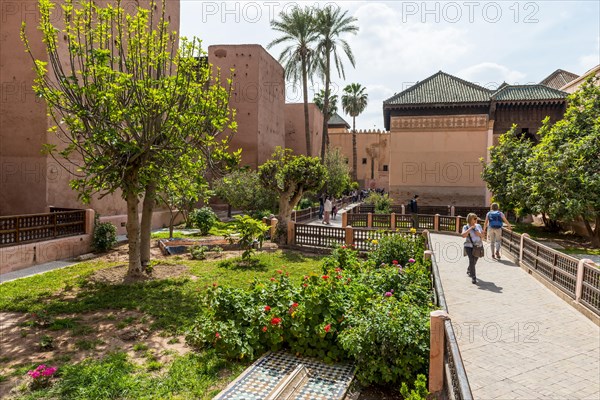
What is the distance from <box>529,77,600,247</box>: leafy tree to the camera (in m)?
14.7

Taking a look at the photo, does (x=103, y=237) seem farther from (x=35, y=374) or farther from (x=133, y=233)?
(x=35, y=374)

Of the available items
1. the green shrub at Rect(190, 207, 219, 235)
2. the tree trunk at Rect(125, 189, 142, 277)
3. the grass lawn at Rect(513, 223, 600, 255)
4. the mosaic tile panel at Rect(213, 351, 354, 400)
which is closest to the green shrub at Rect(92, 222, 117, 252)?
the tree trunk at Rect(125, 189, 142, 277)

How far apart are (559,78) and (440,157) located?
60.3 ft

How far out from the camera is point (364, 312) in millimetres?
5770

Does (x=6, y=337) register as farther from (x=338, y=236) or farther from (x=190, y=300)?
(x=338, y=236)

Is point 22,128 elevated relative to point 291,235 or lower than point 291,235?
elevated

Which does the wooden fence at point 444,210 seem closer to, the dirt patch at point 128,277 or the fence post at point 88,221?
the dirt patch at point 128,277

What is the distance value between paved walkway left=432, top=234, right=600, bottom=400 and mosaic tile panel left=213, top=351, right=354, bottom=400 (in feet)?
5.51

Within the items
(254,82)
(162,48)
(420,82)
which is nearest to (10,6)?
(162,48)

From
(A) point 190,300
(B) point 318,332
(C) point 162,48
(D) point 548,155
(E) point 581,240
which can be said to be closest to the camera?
(B) point 318,332

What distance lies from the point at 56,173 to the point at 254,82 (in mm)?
22078

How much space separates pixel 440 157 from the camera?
32.1m

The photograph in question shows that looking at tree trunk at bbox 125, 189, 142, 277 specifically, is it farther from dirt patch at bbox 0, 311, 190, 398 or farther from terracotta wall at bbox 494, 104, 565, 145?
terracotta wall at bbox 494, 104, 565, 145

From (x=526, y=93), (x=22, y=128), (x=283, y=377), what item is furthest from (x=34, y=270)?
(x=526, y=93)
